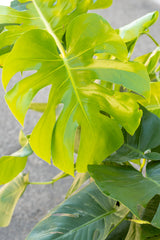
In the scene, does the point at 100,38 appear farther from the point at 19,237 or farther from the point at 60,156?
the point at 19,237

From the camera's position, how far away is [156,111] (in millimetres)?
698

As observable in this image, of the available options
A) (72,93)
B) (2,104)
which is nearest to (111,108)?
(72,93)

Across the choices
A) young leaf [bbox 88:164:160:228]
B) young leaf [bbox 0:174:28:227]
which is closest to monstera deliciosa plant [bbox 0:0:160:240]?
young leaf [bbox 88:164:160:228]

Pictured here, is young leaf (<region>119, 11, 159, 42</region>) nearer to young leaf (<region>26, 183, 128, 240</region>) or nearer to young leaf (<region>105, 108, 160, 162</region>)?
young leaf (<region>105, 108, 160, 162</region>)

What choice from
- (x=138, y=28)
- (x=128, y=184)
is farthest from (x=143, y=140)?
(x=138, y=28)

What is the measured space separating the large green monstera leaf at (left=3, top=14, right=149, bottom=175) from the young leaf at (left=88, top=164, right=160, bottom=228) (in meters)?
0.04

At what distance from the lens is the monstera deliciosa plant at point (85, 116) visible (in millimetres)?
518

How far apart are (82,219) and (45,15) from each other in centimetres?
41

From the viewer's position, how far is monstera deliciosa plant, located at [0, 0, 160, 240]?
1.70 feet

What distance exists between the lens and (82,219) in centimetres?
60

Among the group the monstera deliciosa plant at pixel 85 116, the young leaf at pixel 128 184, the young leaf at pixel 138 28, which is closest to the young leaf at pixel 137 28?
the young leaf at pixel 138 28

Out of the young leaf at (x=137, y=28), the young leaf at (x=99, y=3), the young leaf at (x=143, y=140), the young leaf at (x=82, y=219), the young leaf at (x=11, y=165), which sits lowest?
the young leaf at (x=82, y=219)

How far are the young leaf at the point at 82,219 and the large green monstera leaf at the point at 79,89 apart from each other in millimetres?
92

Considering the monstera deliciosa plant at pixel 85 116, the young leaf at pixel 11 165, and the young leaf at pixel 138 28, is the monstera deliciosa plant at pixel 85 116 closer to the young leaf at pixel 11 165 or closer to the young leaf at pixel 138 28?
the young leaf at pixel 11 165
